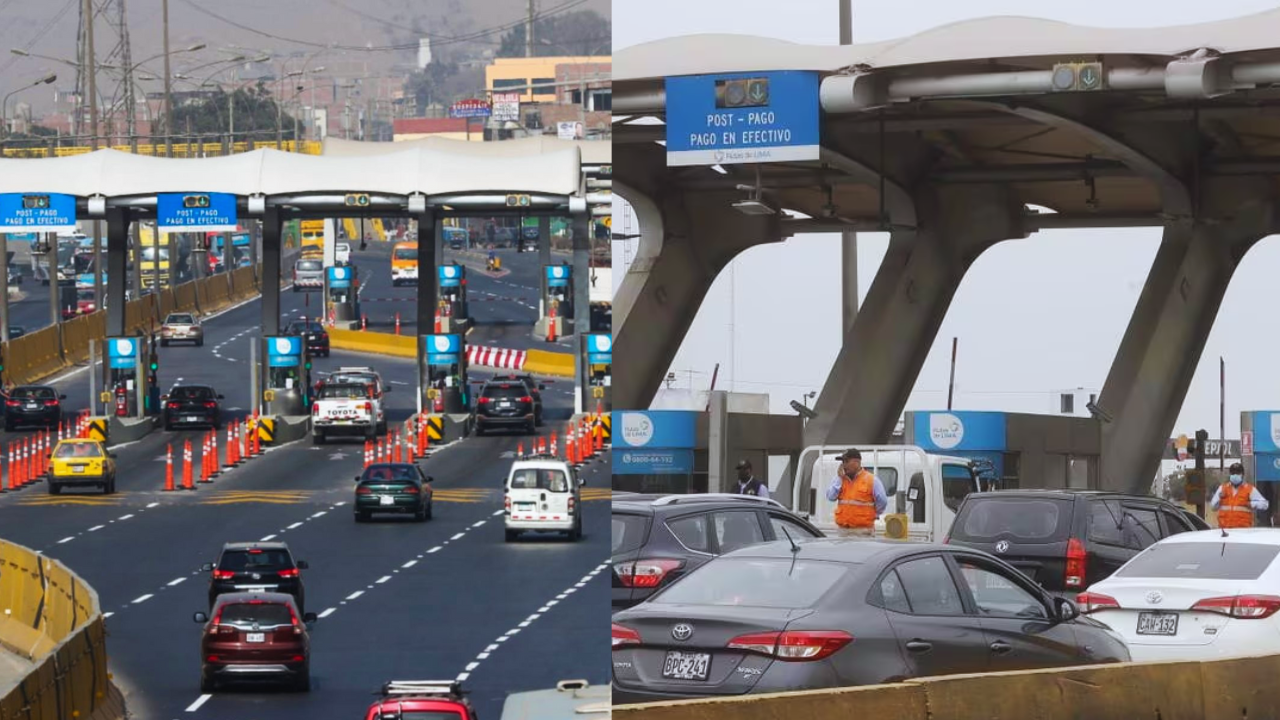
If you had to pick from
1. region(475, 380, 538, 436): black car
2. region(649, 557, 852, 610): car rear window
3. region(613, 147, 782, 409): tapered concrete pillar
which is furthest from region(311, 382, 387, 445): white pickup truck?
region(613, 147, 782, 409): tapered concrete pillar

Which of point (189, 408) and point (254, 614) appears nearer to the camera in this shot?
point (254, 614)

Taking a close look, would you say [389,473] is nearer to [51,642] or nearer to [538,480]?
[538,480]

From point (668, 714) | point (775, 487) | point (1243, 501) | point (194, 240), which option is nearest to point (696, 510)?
point (668, 714)

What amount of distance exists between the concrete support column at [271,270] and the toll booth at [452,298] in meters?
0.64

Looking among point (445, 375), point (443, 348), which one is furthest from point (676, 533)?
point (443, 348)

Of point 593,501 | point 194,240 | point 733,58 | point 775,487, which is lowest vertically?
point 775,487

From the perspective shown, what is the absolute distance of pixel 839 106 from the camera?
2559 centimetres

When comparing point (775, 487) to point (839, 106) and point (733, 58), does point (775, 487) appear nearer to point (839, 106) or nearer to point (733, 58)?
point (839, 106)

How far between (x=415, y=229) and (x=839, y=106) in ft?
60.5

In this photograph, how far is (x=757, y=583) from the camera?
1016cm

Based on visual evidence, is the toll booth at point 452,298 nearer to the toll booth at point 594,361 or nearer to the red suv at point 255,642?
the toll booth at point 594,361

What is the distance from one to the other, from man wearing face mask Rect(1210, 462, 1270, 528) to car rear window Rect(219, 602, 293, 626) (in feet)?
53.9

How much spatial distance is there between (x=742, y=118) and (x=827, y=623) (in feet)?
41.4

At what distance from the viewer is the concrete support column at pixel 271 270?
7625mm
